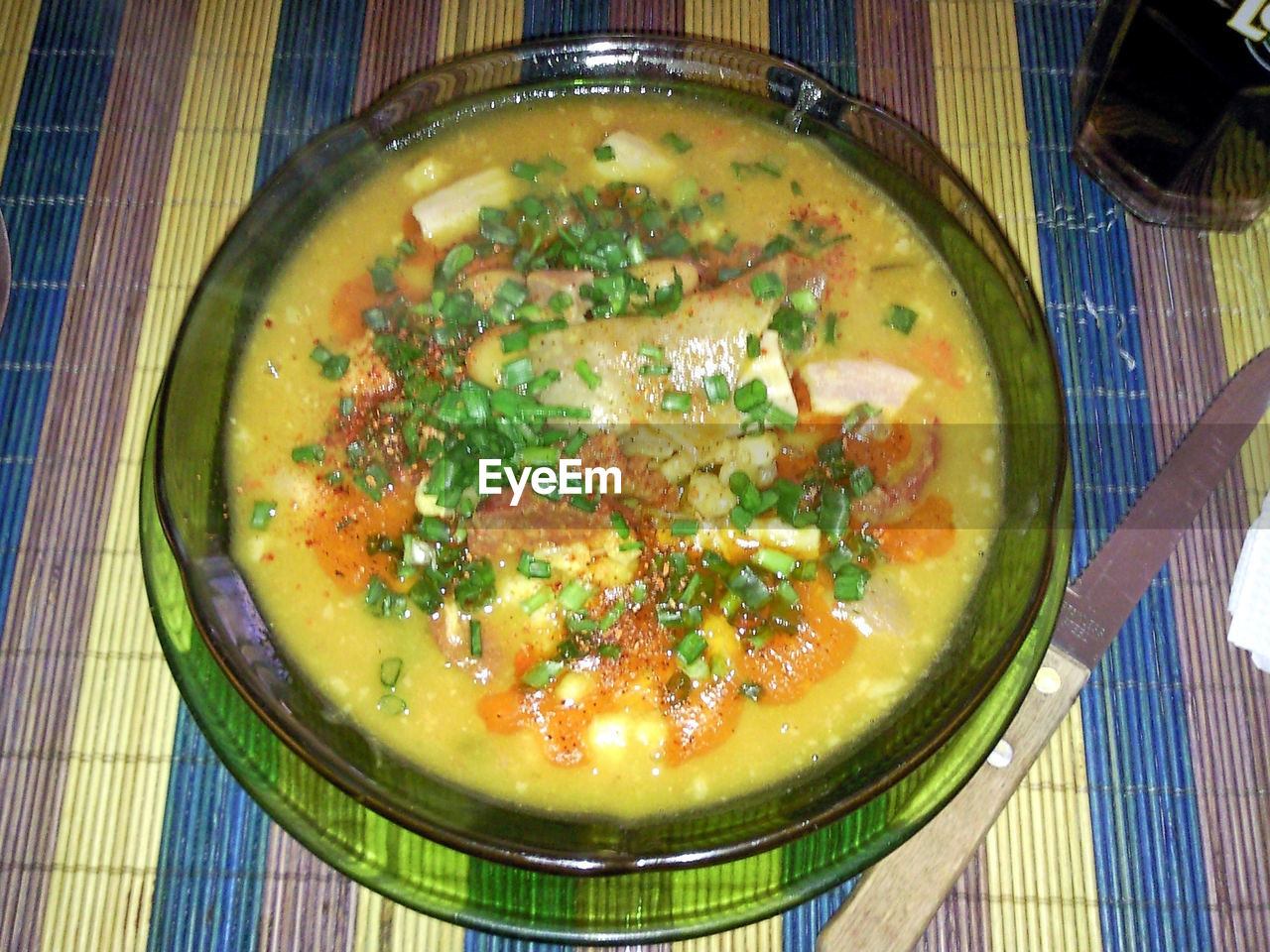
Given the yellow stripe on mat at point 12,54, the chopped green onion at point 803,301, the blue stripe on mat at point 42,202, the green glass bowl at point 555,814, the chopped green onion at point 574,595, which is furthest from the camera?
the yellow stripe on mat at point 12,54

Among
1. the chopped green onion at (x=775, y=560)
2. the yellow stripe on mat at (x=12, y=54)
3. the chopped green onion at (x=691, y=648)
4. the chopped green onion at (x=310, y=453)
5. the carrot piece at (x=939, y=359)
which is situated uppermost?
the yellow stripe on mat at (x=12, y=54)

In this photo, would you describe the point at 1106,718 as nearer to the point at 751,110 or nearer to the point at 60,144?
the point at 751,110

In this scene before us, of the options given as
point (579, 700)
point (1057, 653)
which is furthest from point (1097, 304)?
point (579, 700)

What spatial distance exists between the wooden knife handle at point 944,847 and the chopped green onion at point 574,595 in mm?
792

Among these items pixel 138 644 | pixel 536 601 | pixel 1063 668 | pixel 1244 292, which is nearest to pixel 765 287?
pixel 536 601

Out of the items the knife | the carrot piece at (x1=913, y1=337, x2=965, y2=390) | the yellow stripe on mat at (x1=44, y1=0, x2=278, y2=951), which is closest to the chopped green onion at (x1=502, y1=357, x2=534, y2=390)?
the carrot piece at (x1=913, y1=337, x2=965, y2=390)

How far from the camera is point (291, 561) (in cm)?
190

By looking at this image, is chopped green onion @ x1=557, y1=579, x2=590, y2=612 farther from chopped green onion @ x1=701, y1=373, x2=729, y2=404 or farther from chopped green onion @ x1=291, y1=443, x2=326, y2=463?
chopped green onion @ x1=291, y1=443, x2=326, y2=463

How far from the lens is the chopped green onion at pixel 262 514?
1.91 metres

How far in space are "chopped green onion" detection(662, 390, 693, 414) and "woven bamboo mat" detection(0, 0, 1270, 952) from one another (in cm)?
100

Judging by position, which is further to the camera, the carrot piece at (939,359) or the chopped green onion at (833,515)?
the carrot piece at (939,359)

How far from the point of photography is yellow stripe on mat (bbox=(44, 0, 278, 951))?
2.00 m

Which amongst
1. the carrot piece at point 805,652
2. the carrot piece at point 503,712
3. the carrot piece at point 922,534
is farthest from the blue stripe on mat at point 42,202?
the carrot piece at point 922,534

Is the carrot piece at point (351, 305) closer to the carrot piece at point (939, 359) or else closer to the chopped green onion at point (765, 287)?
the chopped green onion at point (765, 287)
